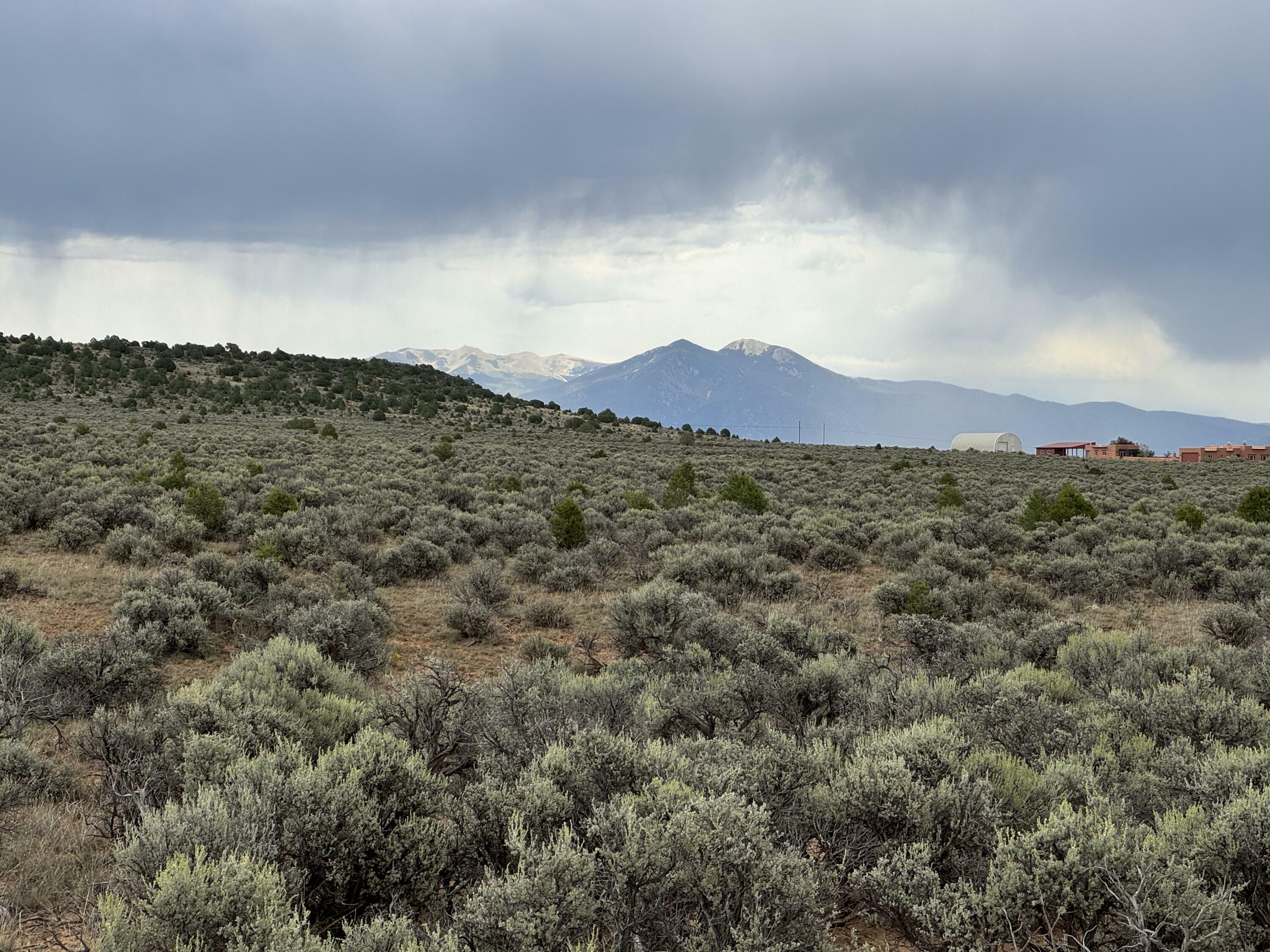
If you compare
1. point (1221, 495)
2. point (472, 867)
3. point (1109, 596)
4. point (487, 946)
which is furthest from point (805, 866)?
point (1221, 495)

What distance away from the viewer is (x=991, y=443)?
87562 mm

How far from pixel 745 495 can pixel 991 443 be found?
269ft

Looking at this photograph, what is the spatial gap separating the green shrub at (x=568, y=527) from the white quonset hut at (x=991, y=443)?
259 ft

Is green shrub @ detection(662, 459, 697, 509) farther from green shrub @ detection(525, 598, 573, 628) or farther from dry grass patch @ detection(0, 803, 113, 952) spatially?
dry grass patch @ detection(0, 803, 113, 952)

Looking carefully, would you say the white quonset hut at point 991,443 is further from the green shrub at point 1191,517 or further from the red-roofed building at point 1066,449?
the green shrub at point 1191,517

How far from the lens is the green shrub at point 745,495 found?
17.1 meters

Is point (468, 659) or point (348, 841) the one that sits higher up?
point (348, 841)

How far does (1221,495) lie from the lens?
23.7 meters

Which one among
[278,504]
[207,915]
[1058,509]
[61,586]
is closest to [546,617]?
[61,586]

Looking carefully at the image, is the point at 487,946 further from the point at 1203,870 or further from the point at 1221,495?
the point at 1221,495

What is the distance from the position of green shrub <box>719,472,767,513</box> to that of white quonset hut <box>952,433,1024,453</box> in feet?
239

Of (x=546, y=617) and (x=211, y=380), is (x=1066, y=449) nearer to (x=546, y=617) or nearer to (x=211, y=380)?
(x=211, y=380)

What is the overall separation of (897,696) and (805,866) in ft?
9.31

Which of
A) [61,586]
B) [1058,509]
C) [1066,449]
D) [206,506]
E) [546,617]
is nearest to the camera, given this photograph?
[61,586]
